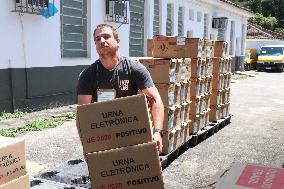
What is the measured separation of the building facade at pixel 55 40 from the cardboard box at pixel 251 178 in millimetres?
8157

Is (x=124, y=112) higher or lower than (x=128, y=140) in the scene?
higher

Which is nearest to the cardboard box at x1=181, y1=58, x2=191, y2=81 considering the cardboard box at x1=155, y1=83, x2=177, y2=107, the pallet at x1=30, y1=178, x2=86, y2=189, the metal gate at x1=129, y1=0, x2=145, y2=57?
the cardboard box at x1=155, y1=83, x2=177, y2=107

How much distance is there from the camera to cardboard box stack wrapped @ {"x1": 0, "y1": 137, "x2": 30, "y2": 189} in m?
3.02

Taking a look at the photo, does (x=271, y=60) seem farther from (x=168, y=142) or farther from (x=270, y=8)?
(x=270, y=8)

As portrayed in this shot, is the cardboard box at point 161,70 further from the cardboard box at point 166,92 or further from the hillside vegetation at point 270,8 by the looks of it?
the hillside vegetation at point 270,8

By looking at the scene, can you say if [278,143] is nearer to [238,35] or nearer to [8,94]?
[8,94]

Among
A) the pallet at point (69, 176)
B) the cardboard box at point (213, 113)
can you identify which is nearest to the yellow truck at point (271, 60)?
the cardboard box at point (213, 113)

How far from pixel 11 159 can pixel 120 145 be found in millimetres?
836

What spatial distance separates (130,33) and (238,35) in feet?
56.2

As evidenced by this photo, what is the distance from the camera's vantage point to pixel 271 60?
105ft

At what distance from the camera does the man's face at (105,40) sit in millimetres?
3486

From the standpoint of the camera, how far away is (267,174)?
97.4 inches

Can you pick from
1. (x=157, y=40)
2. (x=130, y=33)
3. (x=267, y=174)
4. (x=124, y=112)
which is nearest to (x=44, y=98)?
(x=157, y=40)

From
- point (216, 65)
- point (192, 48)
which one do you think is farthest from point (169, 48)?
point (216, 65)
